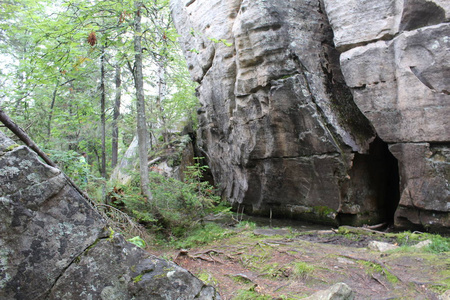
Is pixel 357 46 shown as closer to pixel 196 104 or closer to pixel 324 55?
pixel 324 55

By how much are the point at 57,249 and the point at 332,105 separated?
33.7 feet

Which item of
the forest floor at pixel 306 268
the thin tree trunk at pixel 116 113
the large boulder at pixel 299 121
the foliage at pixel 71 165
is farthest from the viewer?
the thin tree trunk at pixel 116 113

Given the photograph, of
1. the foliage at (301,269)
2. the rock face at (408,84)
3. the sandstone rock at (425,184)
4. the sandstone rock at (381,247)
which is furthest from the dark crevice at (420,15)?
the foliage at (301,269)

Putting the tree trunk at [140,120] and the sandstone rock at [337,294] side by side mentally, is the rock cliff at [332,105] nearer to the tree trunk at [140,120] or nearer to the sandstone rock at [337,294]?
the tree trunk at [140,120]

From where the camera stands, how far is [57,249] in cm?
227

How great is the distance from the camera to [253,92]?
39.8ft

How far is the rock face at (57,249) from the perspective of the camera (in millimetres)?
2170

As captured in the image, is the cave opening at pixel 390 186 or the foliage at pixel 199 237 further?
the cave opening at pixel 390 186

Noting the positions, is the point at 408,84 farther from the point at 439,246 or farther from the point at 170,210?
the point at 170,210

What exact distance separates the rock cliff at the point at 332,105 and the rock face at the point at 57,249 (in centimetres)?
568

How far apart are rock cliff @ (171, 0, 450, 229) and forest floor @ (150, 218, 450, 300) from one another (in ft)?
9.18

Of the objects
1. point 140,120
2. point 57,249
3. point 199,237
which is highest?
point 140,120

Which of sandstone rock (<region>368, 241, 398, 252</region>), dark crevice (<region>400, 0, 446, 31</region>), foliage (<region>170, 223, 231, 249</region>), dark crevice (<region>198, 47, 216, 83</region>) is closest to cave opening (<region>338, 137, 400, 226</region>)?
sandstone rock (<region>368, 241, 398, 252</region>)

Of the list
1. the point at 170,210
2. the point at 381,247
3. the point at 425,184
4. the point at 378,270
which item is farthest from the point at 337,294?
the point at 425,184
